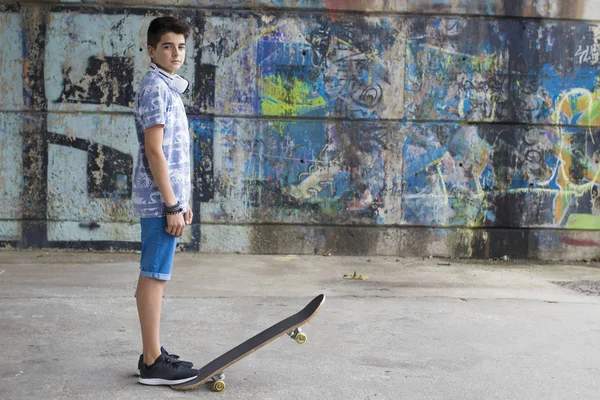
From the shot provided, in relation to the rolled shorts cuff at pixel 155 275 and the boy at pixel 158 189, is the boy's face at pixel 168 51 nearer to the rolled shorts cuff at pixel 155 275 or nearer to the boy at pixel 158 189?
the boy at pixel 158 189

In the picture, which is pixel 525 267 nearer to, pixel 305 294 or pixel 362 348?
pixel 305 294

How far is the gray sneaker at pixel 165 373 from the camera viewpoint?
339cm

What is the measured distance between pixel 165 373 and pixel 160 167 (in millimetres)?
954

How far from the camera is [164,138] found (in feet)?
11.2

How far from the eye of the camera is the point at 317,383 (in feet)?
11.5

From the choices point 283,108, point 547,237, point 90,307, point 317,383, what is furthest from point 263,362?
point 547,237

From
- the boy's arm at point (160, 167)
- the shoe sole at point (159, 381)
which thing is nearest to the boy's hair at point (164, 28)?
the boy's arm at point (160, 167)

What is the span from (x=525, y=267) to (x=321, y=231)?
2.00m

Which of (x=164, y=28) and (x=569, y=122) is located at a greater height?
(x=164, y=28)

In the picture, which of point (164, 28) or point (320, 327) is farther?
point (320, 327)

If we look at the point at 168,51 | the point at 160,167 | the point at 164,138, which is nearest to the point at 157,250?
the point at 160,167

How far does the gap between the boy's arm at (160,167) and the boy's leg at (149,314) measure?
0.28m

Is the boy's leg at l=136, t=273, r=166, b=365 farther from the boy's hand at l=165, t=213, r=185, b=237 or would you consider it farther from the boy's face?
the boy's face

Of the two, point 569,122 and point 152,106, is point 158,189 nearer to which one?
point 152,106
